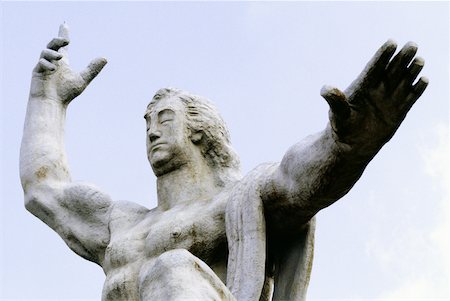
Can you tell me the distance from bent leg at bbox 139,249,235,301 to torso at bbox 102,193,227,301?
4.53ft

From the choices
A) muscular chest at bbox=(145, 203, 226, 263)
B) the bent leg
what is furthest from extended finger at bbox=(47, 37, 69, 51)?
the bent leg

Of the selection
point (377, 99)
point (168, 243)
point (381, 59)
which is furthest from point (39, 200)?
point (381, 59)

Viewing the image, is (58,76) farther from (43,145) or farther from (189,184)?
(189,184)

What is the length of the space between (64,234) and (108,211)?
1.41ft

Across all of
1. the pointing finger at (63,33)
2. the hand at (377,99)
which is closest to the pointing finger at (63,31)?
the pointing finger at (63,33)

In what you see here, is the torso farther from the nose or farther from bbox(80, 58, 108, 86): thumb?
bbox(80, 58, 108, 86): thumb

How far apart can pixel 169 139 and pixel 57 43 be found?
5.67 ft

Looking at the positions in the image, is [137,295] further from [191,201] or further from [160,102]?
[160,102]

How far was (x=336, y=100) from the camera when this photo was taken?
9.43m

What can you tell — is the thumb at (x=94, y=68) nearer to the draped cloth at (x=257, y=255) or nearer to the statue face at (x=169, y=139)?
the statue face at (x=169, y=139)

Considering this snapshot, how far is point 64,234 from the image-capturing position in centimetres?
1173

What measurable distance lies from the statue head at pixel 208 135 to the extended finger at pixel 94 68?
1.29 m

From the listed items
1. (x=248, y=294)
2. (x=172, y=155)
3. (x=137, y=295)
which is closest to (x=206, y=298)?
(x=248, y=294)

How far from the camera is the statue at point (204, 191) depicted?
940 cm
